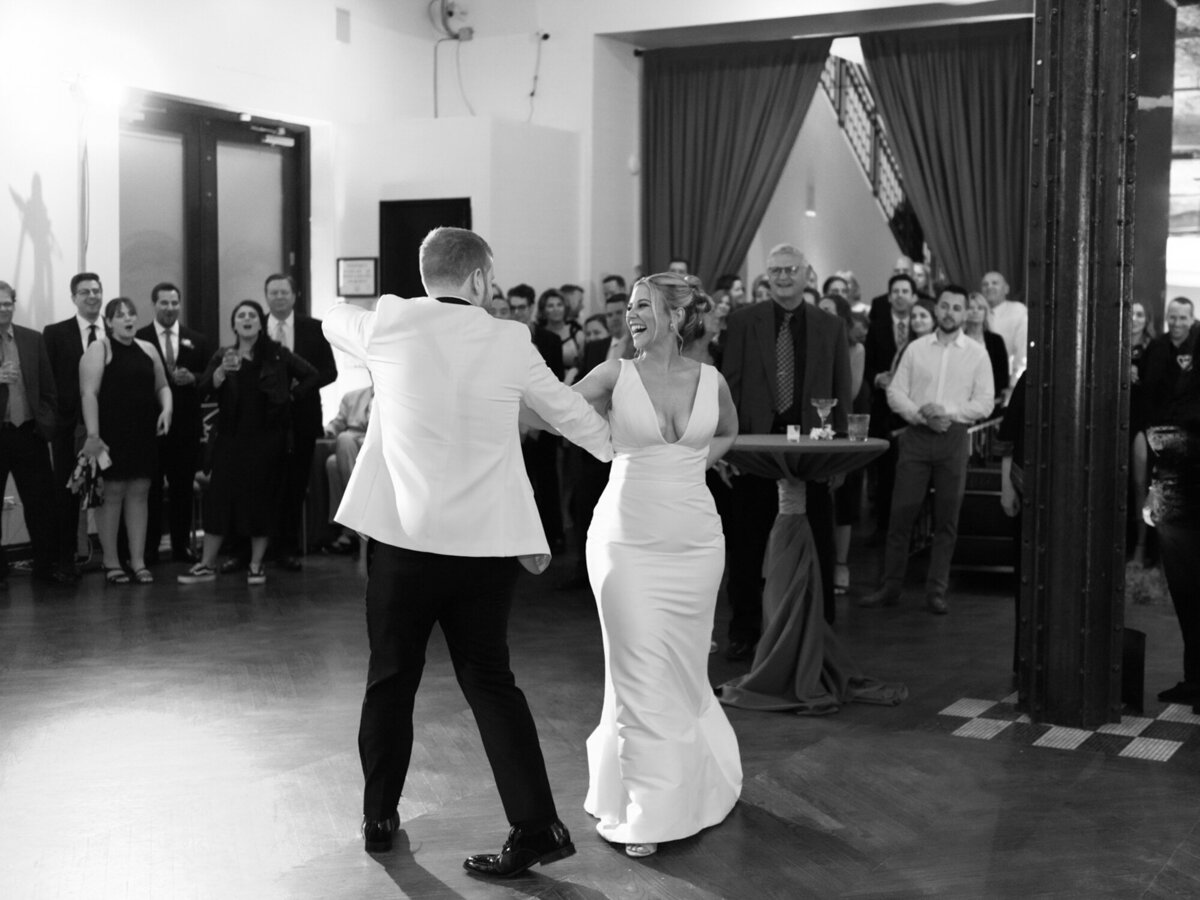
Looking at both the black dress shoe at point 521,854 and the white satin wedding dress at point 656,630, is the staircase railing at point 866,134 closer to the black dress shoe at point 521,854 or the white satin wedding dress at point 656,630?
the white satin wedding dress at point 656,630

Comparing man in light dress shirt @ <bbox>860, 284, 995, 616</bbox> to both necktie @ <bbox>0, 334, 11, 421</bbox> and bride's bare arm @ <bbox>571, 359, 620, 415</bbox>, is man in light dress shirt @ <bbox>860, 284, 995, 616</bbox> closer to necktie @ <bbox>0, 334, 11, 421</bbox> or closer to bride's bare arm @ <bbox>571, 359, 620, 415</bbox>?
bride's bare arm @ <bbox>571, 359, 620, 415</bbox>

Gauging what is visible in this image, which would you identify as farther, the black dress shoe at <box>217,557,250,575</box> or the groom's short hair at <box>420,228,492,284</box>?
the black dress shoe at <box>217,557,250,575</box>

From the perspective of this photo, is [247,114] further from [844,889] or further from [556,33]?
[844,889]

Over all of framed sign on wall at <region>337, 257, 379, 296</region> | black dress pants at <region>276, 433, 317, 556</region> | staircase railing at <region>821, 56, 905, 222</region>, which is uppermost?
staircase railing at <region>821, 56, 905, 222</region>

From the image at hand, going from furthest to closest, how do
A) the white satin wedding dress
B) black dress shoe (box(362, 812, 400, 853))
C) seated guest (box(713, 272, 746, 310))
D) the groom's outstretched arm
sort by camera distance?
seated guest (box(713, 272, 746, 310)) → the white satin wedding dress → black dress shoe (box(362, 812, 400, 853)) → the groom's outstretched arm

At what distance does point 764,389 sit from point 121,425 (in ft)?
12.4

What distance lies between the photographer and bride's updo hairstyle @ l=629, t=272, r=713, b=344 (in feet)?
13.4

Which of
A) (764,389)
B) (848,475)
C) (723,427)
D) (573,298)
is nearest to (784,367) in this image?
(764,389)

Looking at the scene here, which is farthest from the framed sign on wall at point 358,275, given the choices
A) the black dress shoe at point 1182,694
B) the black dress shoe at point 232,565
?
the black dress shoe at point 1182,694

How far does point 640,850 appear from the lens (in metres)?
3.75

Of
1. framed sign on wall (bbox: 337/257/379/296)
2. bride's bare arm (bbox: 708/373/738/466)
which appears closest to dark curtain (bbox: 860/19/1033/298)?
framed sign on wall (bbox: 337/257/379/296)

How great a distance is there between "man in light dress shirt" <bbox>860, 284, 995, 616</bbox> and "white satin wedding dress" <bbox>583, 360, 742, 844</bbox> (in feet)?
11.3

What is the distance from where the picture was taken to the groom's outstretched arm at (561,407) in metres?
3.58

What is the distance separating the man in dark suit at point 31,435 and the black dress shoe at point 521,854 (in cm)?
510
